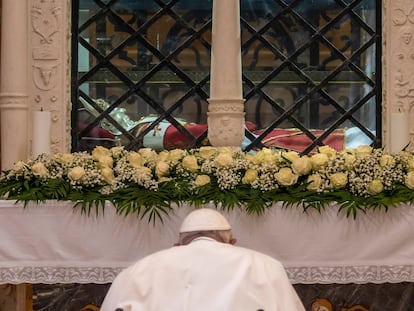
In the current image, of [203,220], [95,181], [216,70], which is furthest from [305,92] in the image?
[203,220]

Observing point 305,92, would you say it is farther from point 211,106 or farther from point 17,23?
point 17,23

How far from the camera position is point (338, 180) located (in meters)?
4.55

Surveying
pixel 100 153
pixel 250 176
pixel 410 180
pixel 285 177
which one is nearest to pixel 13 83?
pixel 100 153

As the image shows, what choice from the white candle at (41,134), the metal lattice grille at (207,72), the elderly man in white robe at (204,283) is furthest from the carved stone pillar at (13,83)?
the elderly man in white robe at (204,283)

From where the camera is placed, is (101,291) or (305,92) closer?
(101,291)

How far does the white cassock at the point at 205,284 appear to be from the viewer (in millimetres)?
3295

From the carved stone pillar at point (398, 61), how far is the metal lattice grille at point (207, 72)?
108mm

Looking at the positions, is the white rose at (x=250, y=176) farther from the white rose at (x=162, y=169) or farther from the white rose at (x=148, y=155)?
the white rose at (x=148, y=155)

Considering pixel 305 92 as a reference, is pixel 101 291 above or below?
below

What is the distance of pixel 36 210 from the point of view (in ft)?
15.1

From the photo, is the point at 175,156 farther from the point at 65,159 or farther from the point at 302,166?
the point at 302,166

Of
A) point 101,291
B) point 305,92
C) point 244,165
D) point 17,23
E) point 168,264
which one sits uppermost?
point 17,23

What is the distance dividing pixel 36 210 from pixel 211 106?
1473 millimetres

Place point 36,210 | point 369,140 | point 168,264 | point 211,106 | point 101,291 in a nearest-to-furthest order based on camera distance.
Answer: point 168,264, point 36,210, point 101,291, point 211,106, point 369,140
